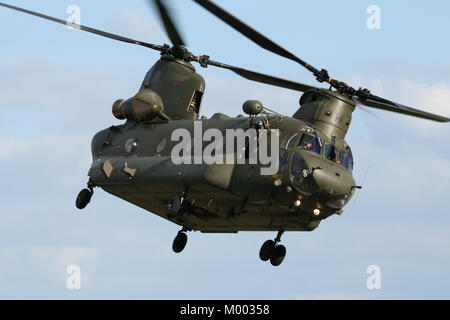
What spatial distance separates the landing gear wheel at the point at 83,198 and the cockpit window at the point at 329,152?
9514 millimetres

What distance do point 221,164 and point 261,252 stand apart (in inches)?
162

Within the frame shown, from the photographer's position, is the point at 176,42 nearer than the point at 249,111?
No

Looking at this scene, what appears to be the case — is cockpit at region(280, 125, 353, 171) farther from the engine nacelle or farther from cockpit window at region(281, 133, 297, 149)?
the engine nacelle

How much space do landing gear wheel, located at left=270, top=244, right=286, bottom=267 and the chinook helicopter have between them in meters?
0.03

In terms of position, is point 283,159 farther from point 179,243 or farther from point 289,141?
point 179,243

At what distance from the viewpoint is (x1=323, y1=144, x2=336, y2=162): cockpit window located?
3422cm

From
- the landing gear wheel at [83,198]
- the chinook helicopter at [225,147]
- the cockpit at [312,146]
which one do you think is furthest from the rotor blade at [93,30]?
the cockpit at [312,146]

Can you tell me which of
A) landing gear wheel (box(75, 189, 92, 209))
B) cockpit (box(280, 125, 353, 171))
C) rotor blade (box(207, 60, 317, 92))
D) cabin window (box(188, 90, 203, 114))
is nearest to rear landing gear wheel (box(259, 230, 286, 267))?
cockpit (box(280, 125, 353, 171))

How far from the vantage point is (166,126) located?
124 ft

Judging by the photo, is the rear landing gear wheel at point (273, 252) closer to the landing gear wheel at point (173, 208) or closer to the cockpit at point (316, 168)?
the cockpit at point (316, 168)

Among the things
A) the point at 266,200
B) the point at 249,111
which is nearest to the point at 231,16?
the point at 249,111

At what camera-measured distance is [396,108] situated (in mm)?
37062

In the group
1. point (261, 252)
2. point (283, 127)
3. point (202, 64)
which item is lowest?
point (261, 252)

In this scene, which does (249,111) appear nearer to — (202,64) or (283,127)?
(283,127)
